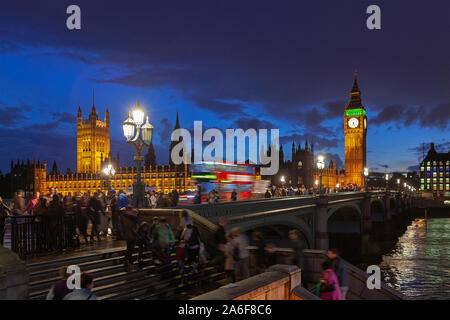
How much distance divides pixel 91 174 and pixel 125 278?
439ft

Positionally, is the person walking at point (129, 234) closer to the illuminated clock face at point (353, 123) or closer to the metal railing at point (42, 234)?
the metal railing at point (42, 234)

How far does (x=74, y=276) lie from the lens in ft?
21.6

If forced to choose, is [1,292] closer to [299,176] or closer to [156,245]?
[156,245]

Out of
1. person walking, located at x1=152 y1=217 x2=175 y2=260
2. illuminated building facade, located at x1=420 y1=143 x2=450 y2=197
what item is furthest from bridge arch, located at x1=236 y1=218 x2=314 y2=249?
illuminated building facade, located at x1=420 y1=143 x2=450 y2=197

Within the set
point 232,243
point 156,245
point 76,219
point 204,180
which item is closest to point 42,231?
point 76,219

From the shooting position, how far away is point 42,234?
11.9m

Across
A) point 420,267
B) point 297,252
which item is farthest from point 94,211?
point 420,267

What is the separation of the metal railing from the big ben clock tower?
13490 centimetres

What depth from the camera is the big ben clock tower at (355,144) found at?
137875mm

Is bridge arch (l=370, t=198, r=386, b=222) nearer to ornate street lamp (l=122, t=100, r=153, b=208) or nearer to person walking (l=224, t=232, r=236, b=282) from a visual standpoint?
ornate street lamp (l=122, t=100, r=153, b=208)

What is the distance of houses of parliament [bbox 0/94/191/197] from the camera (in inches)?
4769

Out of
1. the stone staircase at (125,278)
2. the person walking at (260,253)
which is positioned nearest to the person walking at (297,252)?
the person walking at (260,253)

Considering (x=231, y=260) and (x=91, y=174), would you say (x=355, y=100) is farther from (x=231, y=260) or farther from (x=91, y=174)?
(x=231, y=260)
